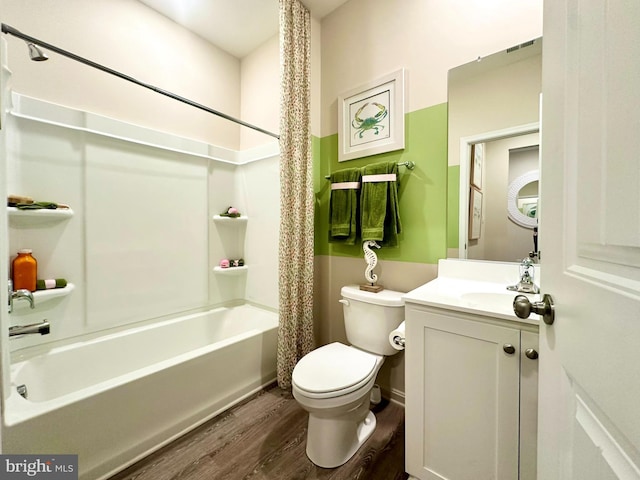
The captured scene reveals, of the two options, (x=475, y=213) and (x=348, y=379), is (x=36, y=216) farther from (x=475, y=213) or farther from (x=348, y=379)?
(x=475, y=213)

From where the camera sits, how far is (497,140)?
1.32m

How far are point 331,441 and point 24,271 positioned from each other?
181cm

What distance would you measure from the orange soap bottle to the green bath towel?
1864 mm

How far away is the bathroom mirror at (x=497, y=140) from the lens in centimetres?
122

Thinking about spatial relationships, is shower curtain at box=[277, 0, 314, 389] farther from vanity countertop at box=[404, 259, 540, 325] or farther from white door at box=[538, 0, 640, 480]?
white door at box=[538, 0, 640, 480]

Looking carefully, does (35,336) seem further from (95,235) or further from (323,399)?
(323,399)

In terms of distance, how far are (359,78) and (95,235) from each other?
2.06 metres

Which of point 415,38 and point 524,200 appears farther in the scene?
point 415,38

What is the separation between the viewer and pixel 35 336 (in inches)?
56.2

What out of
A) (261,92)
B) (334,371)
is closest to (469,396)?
(334,371)

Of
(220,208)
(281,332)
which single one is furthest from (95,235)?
(281,332)

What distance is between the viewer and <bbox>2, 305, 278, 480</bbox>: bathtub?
103cm

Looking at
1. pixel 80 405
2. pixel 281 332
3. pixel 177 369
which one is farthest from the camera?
pixel 281 332

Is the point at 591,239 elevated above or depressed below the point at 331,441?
above
